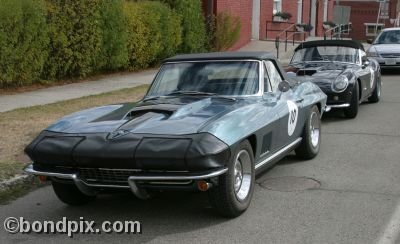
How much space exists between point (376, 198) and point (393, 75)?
1410cm

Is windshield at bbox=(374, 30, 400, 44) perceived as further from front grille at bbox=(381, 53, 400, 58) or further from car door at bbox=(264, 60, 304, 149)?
car door at bbox=(264, 60, 304, 149)

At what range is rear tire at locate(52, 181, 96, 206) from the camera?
17.9 feet

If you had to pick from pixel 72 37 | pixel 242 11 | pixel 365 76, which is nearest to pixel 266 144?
pixel 365 76

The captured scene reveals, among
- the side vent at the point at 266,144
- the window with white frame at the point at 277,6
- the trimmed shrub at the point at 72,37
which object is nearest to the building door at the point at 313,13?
the window with white frame at the point at 277,6

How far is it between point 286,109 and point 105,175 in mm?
2309

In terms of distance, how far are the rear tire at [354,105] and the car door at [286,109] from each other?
138 inches

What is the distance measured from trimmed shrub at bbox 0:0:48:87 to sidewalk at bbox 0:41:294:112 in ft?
1.55

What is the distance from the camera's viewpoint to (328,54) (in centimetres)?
1134

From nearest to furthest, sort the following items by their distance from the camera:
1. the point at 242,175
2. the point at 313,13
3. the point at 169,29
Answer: the point at 242,175, the point at 169,29, the point at 313,13

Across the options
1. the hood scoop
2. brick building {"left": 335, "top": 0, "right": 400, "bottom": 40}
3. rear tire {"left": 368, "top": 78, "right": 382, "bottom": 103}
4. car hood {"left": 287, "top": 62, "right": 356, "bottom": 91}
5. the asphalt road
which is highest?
the hood scoop

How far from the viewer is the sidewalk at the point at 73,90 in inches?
455

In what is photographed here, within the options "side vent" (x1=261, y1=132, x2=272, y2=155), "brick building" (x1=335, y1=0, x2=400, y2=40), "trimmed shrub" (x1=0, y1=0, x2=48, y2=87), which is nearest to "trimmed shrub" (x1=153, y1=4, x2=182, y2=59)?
"trimmed shrub" (x1=0, y1=0, x2=48, y2=87)

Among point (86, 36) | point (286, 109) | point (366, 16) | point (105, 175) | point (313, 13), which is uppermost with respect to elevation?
point (286, 109)

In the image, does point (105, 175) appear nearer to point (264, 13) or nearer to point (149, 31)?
point (149, 31)
